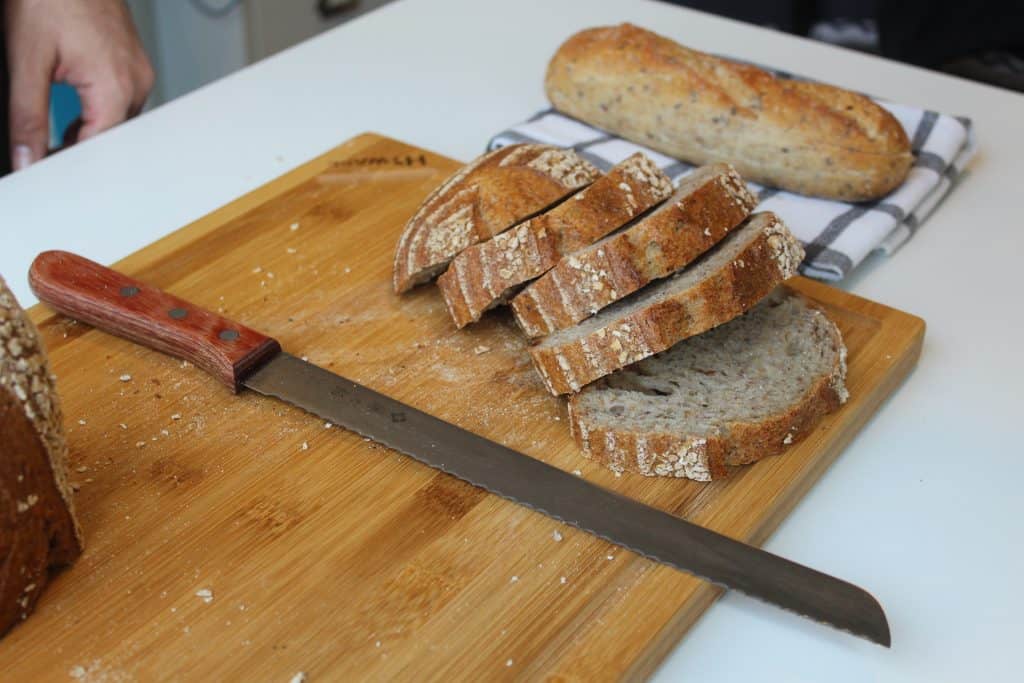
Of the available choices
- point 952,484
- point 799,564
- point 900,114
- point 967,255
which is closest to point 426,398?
point 799,564

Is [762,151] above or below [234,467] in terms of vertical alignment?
above

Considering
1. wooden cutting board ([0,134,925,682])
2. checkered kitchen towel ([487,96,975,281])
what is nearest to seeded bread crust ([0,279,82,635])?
wooden cutting board ([0,134,925,682])

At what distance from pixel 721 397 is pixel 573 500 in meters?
0.30

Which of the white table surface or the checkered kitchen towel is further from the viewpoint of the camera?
the checkered kitchen towel

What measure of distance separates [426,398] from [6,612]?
630 mm

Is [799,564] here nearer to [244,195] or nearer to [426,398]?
[426,398]

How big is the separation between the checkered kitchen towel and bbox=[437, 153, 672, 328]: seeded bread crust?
1.31ft

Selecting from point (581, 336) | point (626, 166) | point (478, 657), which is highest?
point (626, 166)

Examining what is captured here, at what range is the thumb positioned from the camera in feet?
7.98

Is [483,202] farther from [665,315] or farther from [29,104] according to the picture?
[29,104]

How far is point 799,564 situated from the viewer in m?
1.34

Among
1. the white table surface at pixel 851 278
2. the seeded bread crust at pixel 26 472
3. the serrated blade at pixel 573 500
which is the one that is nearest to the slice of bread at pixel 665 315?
the serrated blade at pixel 573 500

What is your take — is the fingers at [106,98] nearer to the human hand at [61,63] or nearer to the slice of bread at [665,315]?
the human hand at [61,63]

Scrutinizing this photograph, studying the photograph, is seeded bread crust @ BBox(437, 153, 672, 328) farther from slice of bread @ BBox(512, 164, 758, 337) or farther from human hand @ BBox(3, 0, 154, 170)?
human hand @ BBox(3, 0, 154, 170)
